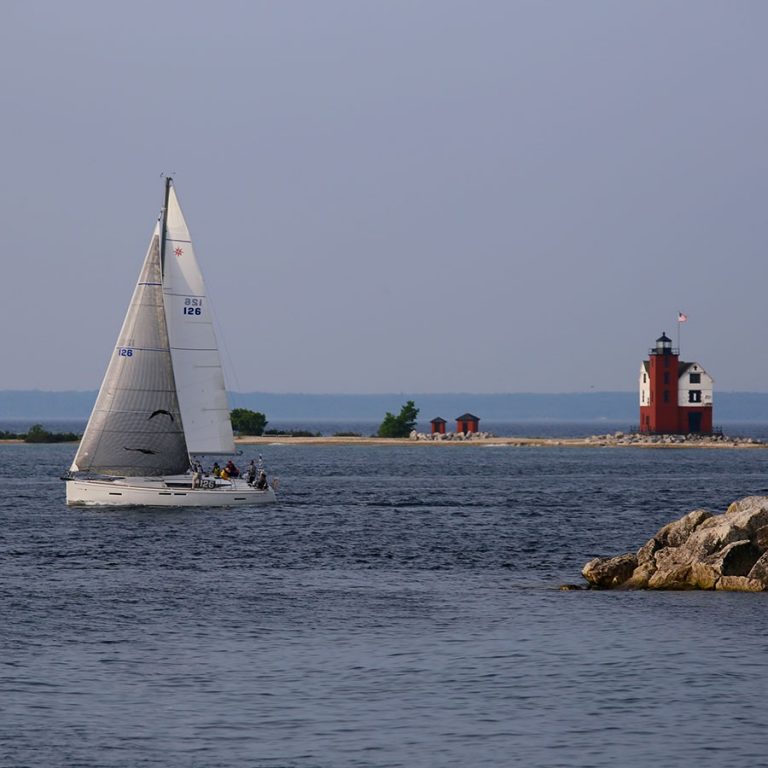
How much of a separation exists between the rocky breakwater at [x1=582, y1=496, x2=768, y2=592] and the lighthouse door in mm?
131149

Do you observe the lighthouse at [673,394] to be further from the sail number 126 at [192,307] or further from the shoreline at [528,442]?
the sail number 126 at [192,307]

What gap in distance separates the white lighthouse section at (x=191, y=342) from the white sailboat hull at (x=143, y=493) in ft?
9.82

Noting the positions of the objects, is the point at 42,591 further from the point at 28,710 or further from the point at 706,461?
the point at 706,461

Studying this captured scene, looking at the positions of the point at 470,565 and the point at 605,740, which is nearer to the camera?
the point at 605,740

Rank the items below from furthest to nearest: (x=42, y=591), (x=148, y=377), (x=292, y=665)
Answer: (x=148, y=377), (x=42, y=591), (x=292, y=665)

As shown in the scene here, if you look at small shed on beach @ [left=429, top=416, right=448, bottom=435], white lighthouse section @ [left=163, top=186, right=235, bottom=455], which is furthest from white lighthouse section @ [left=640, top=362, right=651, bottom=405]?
white lighthouse section @ [left=163, top=186, right=235, bottom=455]

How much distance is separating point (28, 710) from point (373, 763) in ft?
20.1

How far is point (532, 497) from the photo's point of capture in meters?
78.6

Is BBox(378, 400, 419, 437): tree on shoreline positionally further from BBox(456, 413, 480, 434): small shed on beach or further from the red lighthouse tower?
the red lighthouse tower

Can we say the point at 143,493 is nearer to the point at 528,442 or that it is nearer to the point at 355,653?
the point at 355,653

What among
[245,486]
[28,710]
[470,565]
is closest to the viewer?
[28,710]

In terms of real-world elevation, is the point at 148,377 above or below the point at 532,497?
above

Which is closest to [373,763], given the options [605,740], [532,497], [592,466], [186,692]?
[605,740]

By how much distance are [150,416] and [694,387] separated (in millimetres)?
112247
